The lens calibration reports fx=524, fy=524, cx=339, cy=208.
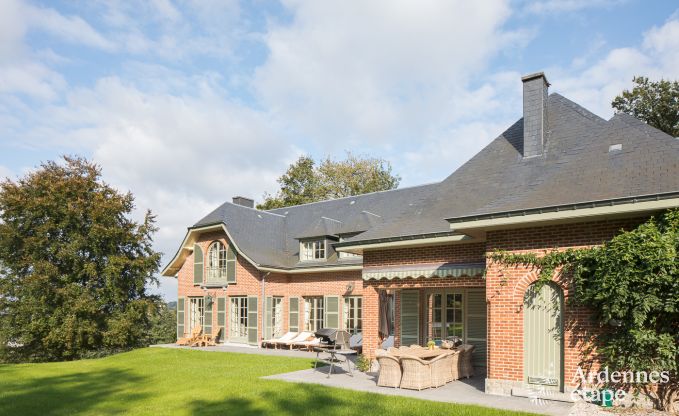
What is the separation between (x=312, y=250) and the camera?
2295 centimetres

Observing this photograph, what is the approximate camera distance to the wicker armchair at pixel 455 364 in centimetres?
1188

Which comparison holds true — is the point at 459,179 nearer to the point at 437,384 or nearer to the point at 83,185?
the point at 437,384

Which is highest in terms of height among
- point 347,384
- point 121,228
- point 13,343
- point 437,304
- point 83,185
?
point 83,185

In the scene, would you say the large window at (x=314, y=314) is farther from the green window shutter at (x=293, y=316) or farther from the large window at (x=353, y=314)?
the large window at (x=353, y=314)

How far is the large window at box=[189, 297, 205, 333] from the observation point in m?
24.8

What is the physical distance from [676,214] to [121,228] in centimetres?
2472

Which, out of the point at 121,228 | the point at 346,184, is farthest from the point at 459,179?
the point at 346,184

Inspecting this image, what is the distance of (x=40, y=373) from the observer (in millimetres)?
16047

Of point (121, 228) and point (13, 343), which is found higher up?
point (121, 228)

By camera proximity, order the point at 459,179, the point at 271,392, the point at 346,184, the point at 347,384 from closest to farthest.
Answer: the point at 271,392 < the point at 347,384 < the point at 459,179 < the point at 346,184

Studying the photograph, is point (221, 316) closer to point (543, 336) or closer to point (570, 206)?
point (543, 336)

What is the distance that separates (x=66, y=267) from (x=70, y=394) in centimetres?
1595

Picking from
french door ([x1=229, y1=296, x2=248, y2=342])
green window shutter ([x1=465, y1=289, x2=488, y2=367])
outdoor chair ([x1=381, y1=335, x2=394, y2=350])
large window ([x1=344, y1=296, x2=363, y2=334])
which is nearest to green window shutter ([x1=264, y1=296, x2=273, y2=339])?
french door ([x1=229, y1=296, x2=248, y2=342])

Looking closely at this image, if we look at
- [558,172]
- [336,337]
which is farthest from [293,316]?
[558,172]
